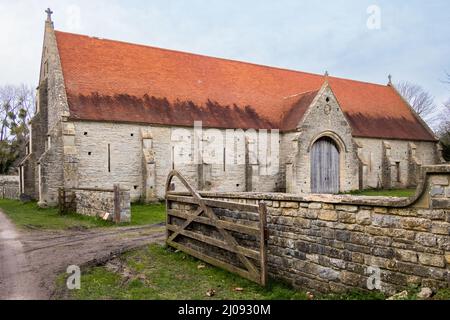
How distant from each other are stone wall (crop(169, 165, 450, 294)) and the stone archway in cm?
1854

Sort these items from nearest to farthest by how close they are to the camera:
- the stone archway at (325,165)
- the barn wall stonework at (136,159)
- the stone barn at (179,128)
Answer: the barn wall stonework at (136,159)
the stone barn at (179,128)
the stone archway at (325,165)

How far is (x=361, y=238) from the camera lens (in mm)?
5734

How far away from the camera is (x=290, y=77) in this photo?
31.3 meters

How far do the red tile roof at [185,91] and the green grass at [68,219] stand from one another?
5.31 m

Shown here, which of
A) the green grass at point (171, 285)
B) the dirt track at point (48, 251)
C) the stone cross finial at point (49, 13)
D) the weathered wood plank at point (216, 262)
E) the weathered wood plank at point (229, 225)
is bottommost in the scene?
the dirt track at point (48, 251)

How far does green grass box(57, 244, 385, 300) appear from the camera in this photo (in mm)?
6410

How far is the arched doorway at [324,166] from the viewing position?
83.2 ft

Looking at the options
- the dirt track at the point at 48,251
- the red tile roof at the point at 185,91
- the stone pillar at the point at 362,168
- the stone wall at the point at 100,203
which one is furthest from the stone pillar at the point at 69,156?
the stone pillar at the point at 362,168

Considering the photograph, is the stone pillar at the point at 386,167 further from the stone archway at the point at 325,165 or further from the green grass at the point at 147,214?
the green grass at the point at 147,214

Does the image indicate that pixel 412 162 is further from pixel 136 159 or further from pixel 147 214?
pixel 147 214

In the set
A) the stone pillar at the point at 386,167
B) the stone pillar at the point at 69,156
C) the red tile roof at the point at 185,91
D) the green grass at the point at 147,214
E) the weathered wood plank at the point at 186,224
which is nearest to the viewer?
the weathered wood plank at the point at 186,224

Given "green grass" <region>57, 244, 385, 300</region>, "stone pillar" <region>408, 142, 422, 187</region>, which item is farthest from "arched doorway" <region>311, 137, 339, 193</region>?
"green grass" <region>57, 244, 385, 300</region>
